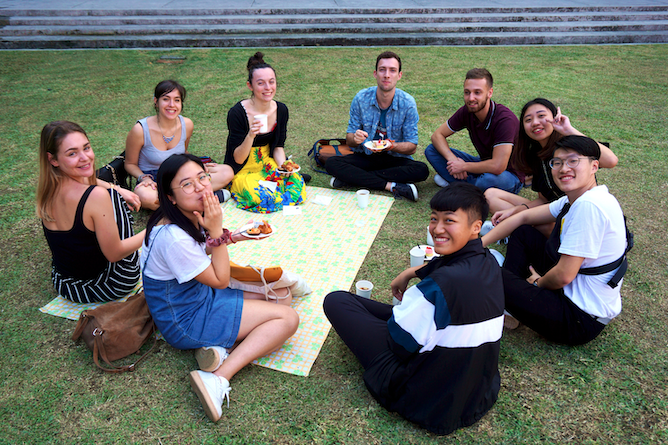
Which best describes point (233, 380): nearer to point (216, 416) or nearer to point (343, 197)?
point (216, 416)

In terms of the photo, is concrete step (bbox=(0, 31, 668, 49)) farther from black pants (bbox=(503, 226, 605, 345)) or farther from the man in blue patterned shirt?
black pants (bbox=(503, 226, 605, 345))

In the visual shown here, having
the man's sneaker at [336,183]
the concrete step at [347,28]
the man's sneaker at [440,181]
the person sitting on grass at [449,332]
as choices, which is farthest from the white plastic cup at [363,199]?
the concrete step at [347,28]

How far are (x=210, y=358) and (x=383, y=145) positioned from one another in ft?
10.9

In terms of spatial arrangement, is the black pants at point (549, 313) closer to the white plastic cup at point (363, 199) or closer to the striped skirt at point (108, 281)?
the white plastic cup at point (363, 199)

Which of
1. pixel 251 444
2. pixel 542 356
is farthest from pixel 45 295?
pixel 542 356

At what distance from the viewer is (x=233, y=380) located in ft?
9.92

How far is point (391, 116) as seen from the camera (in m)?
5.47

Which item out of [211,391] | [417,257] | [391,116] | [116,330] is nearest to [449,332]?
[211,391]

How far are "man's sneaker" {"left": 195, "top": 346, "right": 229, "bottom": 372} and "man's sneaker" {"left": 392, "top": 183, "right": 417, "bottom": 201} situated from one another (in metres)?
3.09

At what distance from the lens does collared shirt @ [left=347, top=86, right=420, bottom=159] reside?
5.40 metres

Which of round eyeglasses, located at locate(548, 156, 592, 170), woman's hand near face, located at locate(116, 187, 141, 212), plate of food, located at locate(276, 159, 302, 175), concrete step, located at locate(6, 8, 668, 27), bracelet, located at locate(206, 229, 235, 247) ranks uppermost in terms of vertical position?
concrete step, located at locate(6, 8, 668, 27)

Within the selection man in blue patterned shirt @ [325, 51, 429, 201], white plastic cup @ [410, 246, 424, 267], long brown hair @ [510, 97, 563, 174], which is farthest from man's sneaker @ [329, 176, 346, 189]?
long brown hair @ [510, 97, 563, 174]

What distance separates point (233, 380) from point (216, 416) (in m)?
0.37

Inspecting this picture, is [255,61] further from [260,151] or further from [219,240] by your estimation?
[219,240]
